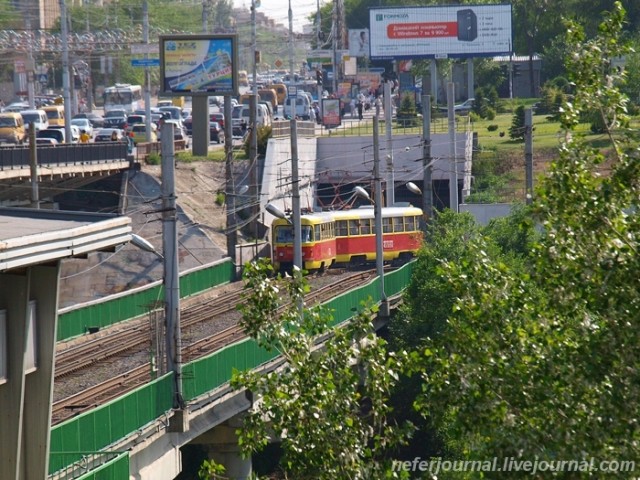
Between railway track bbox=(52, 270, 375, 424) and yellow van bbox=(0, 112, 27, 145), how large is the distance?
23.7m

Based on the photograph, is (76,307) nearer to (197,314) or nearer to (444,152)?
(197,314)

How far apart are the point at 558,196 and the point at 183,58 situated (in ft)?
133

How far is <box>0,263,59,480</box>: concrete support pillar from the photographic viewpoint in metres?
13.5

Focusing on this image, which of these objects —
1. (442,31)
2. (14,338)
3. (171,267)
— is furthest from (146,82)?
(14,338)

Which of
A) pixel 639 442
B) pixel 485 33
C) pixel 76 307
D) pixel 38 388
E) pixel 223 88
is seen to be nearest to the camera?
pixel 639 442

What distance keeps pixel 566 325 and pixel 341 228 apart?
33632 mm

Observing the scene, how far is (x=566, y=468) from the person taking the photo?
9.51m

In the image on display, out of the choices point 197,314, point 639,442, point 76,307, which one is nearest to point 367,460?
point 639,442

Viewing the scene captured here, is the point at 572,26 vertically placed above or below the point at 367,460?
above

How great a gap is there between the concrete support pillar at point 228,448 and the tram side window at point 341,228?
1580cm

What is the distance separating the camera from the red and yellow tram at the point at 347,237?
4159cm

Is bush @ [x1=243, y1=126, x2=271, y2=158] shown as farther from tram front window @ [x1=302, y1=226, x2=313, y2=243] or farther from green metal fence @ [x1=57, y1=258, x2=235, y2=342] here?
green metal fence @ [x1=57, y1=258, x2=235, y2=342]

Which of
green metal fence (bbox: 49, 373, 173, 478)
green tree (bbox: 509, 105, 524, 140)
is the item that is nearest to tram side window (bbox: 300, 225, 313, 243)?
green metal fence (bbox: 49, 373, 173, 478)

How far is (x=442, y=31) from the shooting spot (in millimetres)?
70125
